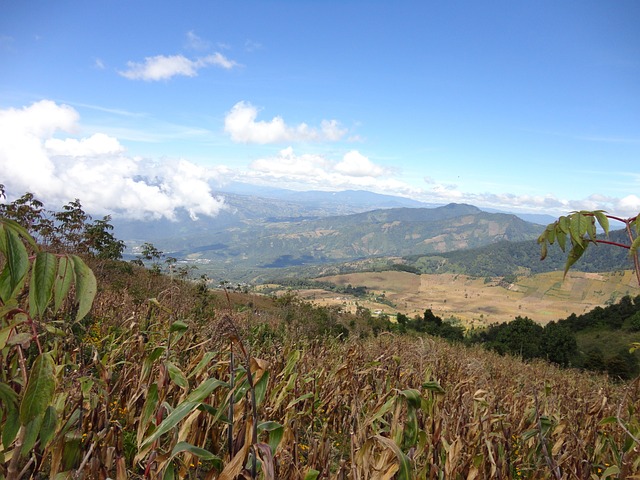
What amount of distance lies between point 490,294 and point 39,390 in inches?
7203

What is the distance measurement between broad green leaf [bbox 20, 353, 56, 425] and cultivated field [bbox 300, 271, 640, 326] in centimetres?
11697

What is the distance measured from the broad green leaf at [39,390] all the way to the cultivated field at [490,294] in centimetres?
11697

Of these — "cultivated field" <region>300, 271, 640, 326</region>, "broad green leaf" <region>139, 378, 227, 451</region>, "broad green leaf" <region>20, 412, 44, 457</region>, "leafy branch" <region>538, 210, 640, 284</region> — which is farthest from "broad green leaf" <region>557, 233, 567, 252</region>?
"cultivated field" <region>300, 271, 640, 326</region>

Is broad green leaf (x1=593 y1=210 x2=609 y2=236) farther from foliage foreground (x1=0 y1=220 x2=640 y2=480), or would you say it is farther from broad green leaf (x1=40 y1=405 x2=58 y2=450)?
broad green leaf (x1=40 y1=405 x2=58 y2=450)

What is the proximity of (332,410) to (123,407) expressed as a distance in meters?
1.76

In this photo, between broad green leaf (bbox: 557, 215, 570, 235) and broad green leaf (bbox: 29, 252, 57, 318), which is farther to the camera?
broad green leaf (bbox: 557, 215, 570, 235)

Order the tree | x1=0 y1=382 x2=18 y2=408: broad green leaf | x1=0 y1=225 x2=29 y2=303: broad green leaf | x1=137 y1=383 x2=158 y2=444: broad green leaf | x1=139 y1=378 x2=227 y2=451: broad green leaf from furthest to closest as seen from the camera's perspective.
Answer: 1. the tree
2. x1=137 y1=383 x2=158 y2=444: broad green leaf
3. x1=139 y1=378 x2=227 y2=451: broad green leaf
4. x1=0 y1=382 x2=18 y2=408: broad green leaf
5. x1=0 y1=225 x2=29 y2=303: broad green leaf

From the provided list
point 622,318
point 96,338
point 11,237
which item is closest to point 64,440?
point 11,237

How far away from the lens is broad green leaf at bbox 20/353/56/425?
96 centimetres

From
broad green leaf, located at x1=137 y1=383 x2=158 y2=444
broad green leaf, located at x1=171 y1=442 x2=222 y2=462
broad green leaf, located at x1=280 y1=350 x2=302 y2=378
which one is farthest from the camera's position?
broad green leaf, located at x1=280 y1=350 x2=302 y2=378

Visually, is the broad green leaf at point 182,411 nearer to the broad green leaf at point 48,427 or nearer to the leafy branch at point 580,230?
the broad green leaf at point 48,427

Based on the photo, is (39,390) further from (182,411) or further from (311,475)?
(311,475)

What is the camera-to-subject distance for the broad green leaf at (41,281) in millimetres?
888

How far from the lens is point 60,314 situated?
167 inches
